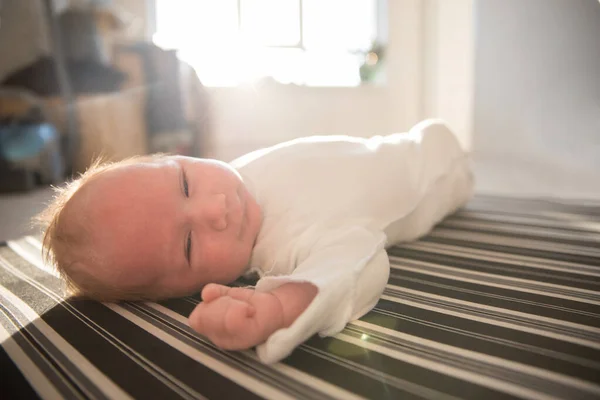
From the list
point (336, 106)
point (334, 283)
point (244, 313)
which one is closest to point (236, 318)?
point (244, 313)

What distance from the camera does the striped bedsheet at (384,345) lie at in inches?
18.2

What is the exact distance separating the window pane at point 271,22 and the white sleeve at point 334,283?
2471 mm

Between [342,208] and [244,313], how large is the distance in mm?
340

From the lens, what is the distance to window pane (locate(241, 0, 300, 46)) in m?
2.91

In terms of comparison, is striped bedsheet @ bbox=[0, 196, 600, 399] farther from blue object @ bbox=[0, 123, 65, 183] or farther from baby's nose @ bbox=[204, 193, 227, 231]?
blue object @ bbox=[0, 123, 65, 183]

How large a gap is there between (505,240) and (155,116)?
1.90 meters

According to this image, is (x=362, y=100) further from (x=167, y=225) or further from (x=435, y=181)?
(x=167, y=225)

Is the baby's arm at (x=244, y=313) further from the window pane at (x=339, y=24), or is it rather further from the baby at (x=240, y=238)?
the window pane at (x=339, y=24)

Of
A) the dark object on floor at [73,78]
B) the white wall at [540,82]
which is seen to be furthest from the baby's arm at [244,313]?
the dark object on floor at [73,78]

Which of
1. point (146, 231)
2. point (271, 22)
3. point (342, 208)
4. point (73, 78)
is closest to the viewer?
point (146, 231)

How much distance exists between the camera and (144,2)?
271cm

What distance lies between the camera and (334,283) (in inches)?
22.5

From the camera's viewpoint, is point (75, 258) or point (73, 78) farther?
point (73, 78)

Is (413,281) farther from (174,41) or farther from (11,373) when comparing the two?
(174,41)
